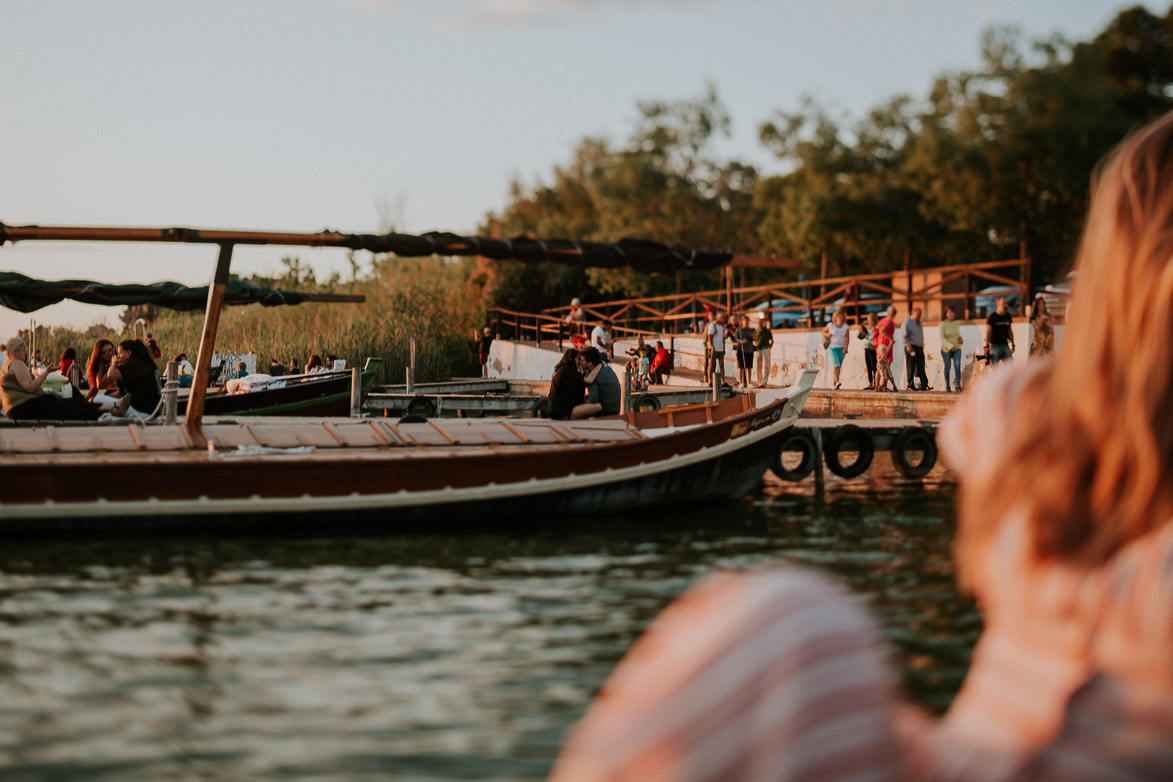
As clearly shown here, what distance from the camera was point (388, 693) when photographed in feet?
20.2

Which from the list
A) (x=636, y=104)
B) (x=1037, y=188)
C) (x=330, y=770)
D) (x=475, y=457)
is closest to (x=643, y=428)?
(x=475, y=457)

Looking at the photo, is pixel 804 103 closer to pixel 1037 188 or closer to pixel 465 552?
pixel 1037 188

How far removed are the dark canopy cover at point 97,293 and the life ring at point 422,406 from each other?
160 inches

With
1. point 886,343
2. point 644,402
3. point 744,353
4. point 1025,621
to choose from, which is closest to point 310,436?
point 644,402

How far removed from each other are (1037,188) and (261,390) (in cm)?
2436

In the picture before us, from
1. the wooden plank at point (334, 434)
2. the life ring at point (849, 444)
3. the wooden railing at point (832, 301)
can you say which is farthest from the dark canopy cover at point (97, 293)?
the life ring at point (849, 444)

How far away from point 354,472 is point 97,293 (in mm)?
8829

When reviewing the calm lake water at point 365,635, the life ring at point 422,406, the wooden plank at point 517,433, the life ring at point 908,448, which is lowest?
the calm lake water at point 365,635

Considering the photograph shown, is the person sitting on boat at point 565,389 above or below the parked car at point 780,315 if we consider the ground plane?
below

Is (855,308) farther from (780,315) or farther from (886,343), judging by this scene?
(780,315)

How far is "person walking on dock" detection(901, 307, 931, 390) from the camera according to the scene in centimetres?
2136

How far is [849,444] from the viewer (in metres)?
16.2

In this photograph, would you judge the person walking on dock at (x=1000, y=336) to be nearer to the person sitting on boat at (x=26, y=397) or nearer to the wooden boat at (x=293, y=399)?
the wooden boat at (x=293, y=399)

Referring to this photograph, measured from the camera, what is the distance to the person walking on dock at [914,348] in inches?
841
